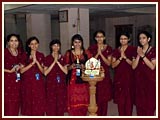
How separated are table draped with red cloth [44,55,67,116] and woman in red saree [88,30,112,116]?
312 mm

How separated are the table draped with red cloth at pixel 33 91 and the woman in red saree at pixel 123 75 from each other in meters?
0.65

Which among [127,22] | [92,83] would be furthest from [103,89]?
[127,22]

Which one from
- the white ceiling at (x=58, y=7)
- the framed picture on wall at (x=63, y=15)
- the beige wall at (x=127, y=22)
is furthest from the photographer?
the beige wall at (x=127, y=22)

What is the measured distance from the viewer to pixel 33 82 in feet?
8.81

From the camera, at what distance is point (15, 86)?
2.68 m

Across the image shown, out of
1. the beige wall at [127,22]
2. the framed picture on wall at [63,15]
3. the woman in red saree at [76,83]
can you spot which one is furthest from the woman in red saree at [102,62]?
the beige wall at [127,22]

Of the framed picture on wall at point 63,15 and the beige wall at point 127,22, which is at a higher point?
the beige wall at point 127,22

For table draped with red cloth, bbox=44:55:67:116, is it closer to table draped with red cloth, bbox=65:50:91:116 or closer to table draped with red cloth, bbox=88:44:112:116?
table draped with red cloth, bbox=65:50:91:116

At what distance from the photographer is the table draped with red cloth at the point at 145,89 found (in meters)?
2.61

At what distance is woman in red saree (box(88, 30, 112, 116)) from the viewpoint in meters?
2.74

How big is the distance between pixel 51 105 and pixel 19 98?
287mm

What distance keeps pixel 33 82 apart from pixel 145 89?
0.96 metres

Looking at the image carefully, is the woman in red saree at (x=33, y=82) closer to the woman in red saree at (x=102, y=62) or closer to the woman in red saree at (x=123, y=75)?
the woman in red saree at (x=102, y=62)

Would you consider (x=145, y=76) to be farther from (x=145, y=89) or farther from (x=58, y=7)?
(x=58, y=7)
